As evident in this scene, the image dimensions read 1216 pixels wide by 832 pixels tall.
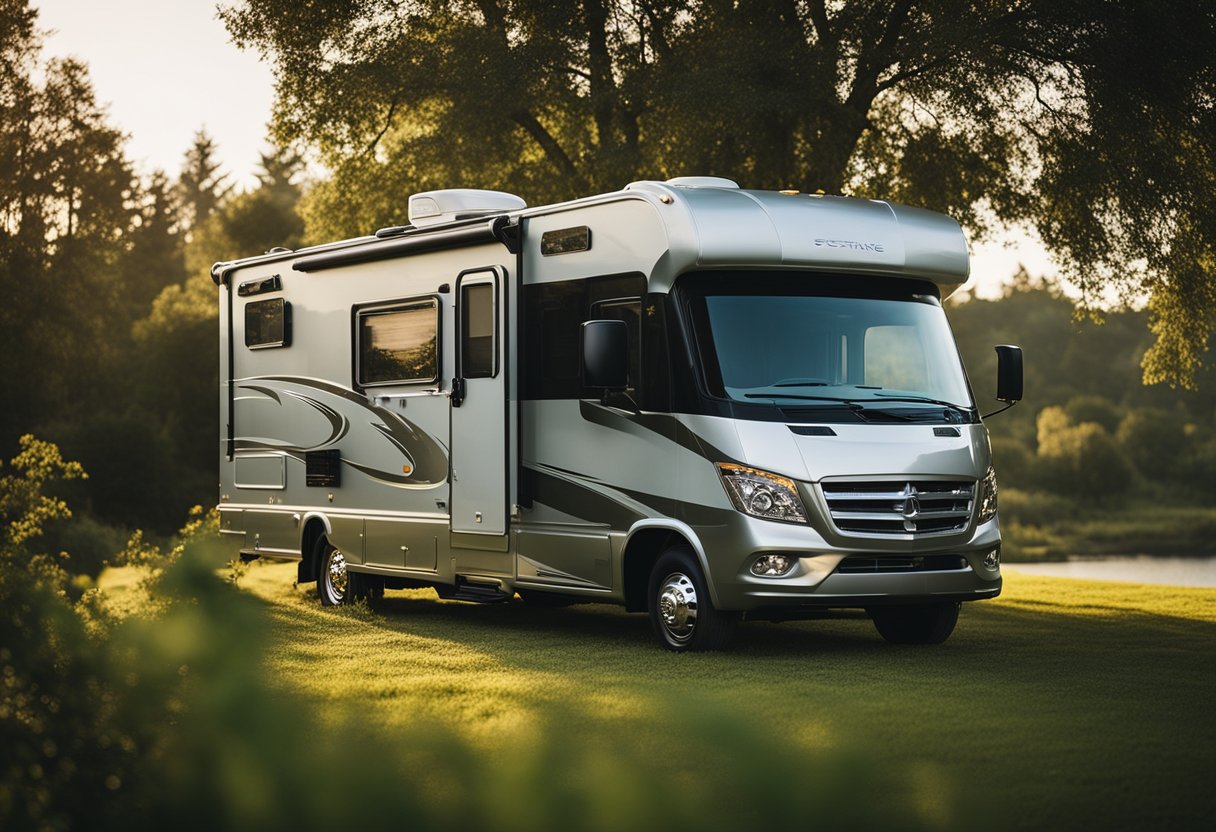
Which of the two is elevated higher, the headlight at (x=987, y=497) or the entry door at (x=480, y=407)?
the entry door at (x=480, y=407)

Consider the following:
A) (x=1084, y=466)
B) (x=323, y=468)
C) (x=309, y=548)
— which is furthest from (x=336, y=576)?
(x=1084, y=466)

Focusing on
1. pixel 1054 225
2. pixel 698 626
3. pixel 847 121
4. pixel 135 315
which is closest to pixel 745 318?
pixel 698 626

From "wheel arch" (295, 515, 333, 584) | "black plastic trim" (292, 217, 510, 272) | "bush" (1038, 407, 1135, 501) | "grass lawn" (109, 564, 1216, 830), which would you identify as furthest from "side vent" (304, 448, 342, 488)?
"bush" (1038, 407, 1135, 501)

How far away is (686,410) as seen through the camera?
33.3 feet

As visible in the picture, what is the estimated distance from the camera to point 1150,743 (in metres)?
7.32

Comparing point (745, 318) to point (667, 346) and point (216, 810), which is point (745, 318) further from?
point (216, 810)

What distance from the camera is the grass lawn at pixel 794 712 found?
178 inches

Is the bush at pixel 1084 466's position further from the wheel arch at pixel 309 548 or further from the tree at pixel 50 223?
the wheel arch at pixel 309 548

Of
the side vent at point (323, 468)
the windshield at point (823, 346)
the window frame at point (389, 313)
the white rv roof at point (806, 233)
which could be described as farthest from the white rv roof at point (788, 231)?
the side vent at point (323, 468)

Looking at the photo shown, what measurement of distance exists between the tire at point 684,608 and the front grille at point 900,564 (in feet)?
2.89

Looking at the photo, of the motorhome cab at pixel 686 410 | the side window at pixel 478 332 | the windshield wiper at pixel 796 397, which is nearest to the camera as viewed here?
the motorhome cab at pixel 686 410

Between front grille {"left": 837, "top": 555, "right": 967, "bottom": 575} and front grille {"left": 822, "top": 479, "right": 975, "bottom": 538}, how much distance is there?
0.17 m

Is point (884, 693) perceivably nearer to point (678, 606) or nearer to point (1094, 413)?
point (678, 606)

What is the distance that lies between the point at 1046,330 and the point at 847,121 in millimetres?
57622
